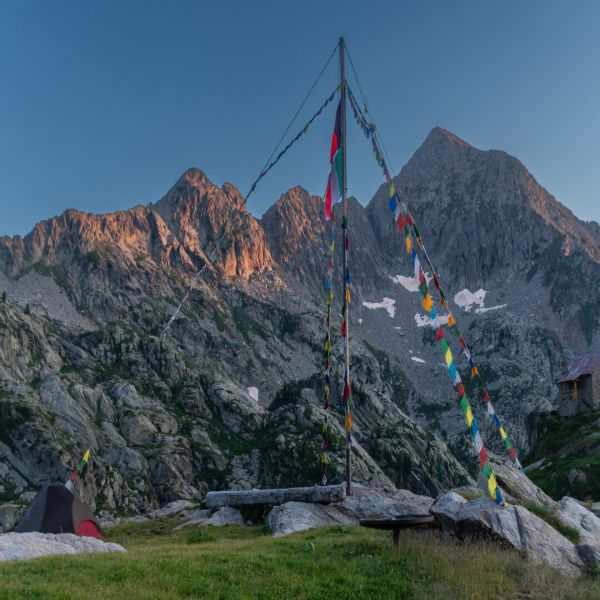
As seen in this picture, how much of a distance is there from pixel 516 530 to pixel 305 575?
6.97m

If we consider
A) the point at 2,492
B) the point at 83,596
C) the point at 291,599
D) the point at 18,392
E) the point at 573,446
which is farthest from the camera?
the point at 18,392

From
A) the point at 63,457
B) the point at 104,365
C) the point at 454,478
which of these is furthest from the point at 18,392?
the point at 454,478

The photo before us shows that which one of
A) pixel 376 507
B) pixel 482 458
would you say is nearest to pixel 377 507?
pixel 376 507

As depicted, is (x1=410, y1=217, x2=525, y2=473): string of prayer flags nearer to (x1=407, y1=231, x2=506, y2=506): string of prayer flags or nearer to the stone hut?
(x1=407, y1=231, x2=506, y2=506): string of prayer flags

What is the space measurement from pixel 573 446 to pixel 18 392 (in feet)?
361

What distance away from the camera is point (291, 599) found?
13180 mm

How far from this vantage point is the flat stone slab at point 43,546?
57.5ft

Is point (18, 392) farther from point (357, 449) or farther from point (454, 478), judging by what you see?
point (454, 478)

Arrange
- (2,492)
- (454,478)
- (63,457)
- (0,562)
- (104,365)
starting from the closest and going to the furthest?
(0,562), (2,492), (63,457), (454,478), (104,365)

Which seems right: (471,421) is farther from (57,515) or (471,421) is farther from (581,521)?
(57,515)

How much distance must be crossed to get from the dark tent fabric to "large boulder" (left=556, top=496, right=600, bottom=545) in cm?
2315

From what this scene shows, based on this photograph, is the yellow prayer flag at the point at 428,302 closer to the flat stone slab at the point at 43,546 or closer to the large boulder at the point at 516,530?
the large boulder at the point at 516,530

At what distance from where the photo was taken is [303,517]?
25703 mm

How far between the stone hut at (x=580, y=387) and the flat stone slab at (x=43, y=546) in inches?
2290
